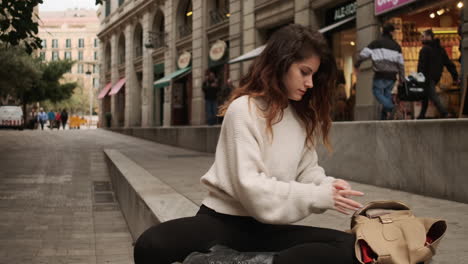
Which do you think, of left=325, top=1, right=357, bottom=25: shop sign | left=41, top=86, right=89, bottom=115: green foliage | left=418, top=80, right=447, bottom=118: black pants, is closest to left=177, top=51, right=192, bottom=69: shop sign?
left=325, top=1, right=357, bottom=25: shop sign

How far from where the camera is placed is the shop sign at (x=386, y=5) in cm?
1159

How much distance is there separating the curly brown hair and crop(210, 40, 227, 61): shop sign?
1755cm

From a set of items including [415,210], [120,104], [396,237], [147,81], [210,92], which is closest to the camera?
[396,237]

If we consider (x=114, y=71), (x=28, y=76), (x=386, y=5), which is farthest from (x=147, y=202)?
(x=114, y=71)

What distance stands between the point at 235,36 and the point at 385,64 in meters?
10.5

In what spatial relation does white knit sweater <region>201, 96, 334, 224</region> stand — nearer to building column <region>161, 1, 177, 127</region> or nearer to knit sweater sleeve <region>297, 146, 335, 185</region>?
knit sweater sleeve <region>297, 146, 335, 185</region>

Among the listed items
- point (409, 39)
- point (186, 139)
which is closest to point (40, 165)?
point (186, 139)

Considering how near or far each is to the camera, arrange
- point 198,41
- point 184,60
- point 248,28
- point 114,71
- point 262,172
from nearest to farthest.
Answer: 1. point 262,172
2. point 248,28
3. point 198,41
4. point 184,60
5. point 114,71

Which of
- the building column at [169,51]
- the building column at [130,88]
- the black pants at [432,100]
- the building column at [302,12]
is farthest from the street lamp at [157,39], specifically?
the black pants at [432,100]

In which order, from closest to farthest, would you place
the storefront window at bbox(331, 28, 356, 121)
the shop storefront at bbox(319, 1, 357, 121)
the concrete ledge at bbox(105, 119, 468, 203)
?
the concrete ledge at bbox(105, 119, 468, 203), the shop storefront at bbox(319, 1, 357, 121), the storefront window at bbox(331, 28, 356, 121)

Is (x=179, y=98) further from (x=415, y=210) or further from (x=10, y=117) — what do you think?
(x=415, y=210)

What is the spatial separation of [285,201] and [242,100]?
45 cm

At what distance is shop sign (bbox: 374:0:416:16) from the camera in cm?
1159

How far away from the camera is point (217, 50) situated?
66.2 feet
